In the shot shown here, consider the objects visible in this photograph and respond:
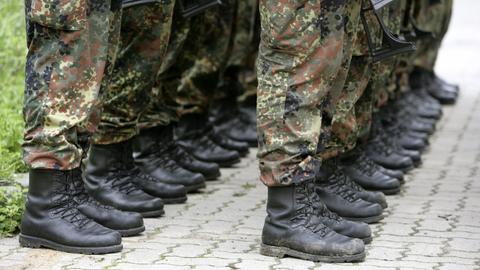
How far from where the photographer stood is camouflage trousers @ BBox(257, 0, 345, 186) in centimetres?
402

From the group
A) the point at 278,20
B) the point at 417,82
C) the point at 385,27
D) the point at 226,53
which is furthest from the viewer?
the point at 417,82

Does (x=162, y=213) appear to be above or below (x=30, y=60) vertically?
below

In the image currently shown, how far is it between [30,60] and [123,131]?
86 centimetres

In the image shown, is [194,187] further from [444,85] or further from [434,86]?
[444,85]

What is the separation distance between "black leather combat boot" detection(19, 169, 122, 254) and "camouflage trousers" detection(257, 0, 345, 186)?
2.13 ft

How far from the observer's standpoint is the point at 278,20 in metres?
4.02

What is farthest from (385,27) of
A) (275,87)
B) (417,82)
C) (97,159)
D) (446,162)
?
(417,82)

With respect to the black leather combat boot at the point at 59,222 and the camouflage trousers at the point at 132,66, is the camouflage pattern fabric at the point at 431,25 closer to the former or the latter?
the camouflage trousers at the point at 132,66

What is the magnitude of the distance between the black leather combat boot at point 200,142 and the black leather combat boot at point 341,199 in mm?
1343

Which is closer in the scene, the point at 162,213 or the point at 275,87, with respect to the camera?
the point at 275,87

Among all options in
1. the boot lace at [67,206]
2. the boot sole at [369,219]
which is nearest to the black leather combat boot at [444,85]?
the boot sole at [369,219]

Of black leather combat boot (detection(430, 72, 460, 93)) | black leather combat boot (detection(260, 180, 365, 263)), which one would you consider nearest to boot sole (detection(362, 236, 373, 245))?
black leather combat boot (detection(260, 180, 365, 263))

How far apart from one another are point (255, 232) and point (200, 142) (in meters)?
1.65

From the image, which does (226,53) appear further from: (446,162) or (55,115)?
(55,115)
